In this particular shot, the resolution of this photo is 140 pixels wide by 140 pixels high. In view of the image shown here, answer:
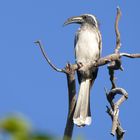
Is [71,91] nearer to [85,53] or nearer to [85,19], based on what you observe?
[85,53]

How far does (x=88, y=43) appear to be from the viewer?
6922 mm

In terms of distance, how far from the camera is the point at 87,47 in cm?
689

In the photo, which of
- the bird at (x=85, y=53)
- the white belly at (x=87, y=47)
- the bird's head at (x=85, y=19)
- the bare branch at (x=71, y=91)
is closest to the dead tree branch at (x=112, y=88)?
the bare branch at (x=71, y=91)

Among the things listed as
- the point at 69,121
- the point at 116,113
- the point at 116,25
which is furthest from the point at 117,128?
the point at 116,25

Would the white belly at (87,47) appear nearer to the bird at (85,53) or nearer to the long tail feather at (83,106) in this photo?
the bird at (85,53)

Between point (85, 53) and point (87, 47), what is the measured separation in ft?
0.44

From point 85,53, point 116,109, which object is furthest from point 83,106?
point 116,109

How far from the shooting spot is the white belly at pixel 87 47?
675 centimetres

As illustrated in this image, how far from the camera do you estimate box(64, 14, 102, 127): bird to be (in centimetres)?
584

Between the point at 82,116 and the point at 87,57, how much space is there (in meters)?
1.40

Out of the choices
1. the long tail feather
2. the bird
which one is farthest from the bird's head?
the long tail feather

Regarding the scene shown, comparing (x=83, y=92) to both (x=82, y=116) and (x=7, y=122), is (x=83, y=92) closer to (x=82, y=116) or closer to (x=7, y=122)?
(x=82, y=116)

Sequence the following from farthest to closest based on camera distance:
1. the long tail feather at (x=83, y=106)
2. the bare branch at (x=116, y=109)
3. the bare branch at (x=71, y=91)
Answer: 1. the long tail feather at (x=83, y=106)
2. the bare branch at (x=71, y=91)
3. the bare branch at (x=116, y=109)

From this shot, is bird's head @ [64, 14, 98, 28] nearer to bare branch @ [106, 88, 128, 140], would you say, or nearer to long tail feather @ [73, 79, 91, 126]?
long tail feather @ [73, 79, 91, 126]
